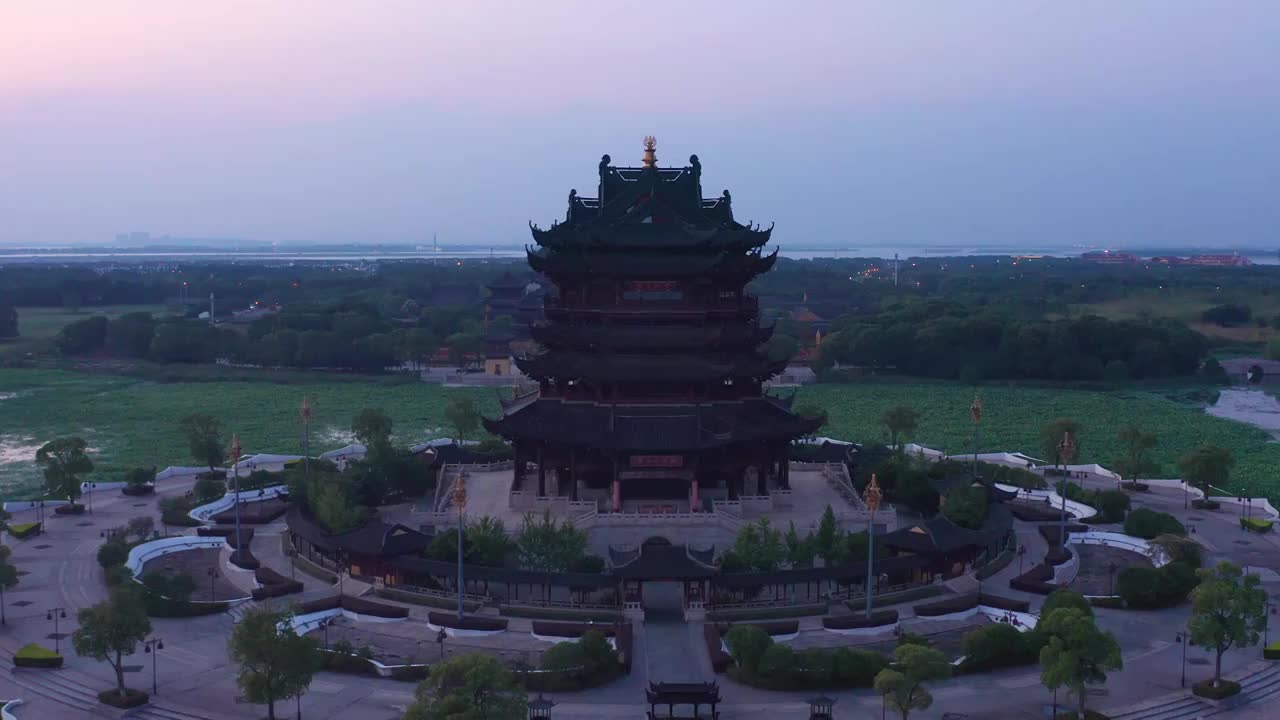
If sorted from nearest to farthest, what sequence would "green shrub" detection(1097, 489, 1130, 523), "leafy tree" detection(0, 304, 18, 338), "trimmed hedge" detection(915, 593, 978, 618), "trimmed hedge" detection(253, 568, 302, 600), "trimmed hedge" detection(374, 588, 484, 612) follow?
"trimmed hedge" detection(915, 593, 978, 618) < "trimmed hedge" detection(374, 588, 484, 612) < "trimmed hedge" detection(253, 568, 302, 600) < "green shrub" detection(1097, 489, 1130, 523) < "leafy tree" detection(0, 304, 18, 338)

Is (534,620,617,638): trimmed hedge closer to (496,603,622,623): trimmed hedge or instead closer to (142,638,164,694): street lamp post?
(496,603,622,623): trimmed hedge

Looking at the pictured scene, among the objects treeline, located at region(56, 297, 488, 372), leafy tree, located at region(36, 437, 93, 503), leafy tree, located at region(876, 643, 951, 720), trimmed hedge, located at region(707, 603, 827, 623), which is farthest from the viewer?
treeline, located at region(56, 297, 488, 372)

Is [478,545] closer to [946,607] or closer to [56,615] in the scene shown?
[56,615]

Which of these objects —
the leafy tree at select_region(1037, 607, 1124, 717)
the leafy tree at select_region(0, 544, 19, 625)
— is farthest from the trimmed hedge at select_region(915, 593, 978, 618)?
the leafy tree at select_region(0, 544, 19, 625)

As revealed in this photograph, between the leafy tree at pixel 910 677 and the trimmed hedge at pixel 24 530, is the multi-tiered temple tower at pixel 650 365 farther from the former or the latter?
the trimmed hedge at pixel 24 530


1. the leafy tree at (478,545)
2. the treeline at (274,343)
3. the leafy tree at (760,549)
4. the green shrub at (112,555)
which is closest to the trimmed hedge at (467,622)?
the leafy tree at (478,545)

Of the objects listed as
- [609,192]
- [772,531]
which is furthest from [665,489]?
[609,192]

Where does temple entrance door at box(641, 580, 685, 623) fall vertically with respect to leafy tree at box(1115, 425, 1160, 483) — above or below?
below
